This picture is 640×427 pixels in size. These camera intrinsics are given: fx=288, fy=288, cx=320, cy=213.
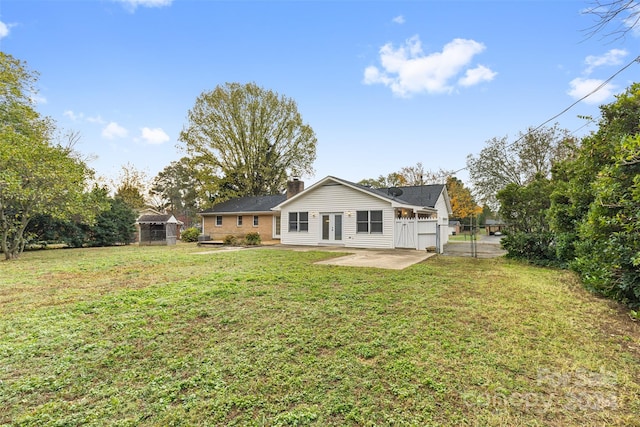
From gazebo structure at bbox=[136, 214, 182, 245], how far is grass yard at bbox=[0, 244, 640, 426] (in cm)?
1510

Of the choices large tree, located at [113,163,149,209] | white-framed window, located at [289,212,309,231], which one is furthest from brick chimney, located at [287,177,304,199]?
large tree, located at [113,163,149,209]

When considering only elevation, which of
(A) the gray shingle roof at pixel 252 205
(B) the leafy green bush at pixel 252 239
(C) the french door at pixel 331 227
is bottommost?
(B) the leafy green bush at pixel 252 239

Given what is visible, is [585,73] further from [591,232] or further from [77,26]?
[77,26]

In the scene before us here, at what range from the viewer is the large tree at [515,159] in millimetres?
23094

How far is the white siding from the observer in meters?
14.8

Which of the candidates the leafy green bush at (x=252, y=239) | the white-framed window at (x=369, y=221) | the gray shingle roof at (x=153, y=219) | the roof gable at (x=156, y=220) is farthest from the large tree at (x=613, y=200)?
the gray shingle roof at (x=153, y=219)

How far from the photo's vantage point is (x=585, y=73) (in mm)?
8453

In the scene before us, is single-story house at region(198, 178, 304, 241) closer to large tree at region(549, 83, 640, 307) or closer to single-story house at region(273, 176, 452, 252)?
single-story house at region(273, 176, 452, 252)

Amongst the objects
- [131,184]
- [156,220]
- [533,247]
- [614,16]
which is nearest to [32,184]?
[156,220]

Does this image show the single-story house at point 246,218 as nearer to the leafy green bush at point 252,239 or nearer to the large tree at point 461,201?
the leafy green bush at point 252,239

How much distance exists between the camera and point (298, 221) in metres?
17.3

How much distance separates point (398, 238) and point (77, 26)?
16349 millimetres

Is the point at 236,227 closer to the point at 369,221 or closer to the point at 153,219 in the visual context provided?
the point at 153,219

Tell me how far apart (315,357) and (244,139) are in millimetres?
29992
